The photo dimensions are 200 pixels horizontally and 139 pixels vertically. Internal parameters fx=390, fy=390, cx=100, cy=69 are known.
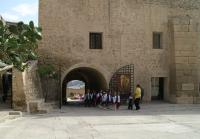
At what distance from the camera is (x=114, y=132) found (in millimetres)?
11516

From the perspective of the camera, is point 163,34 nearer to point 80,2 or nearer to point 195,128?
point 80,2

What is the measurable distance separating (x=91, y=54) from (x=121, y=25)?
7.86 ft

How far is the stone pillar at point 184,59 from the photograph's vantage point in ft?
71.9

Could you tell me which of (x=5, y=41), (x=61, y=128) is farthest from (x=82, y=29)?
(x=5, y=41)

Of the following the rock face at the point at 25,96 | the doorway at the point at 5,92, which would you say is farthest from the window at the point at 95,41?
the rock face at the point at 25,96

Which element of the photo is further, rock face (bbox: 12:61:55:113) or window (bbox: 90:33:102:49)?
window (bbox: 90:33:102:49)

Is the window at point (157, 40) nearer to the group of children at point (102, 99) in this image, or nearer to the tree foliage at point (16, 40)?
the group of children at point (102, 99)

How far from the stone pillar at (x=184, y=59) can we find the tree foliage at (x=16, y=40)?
62.5ft

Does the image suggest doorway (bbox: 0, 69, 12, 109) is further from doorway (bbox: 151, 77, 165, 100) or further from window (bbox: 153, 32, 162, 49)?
doorway (bbox: 151, 77, 165, 100)

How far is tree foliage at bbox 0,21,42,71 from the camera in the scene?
10.8 ft

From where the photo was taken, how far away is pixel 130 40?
72.3 ft

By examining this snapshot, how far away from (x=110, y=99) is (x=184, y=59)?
5099 mm

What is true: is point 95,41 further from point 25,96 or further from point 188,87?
point 25,96

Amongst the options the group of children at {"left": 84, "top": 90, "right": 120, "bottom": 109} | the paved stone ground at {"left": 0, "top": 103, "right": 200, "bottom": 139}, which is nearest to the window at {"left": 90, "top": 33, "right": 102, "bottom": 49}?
the group of children at {"left": 84, "top": 90, "right": 120, "bottom": 109}
